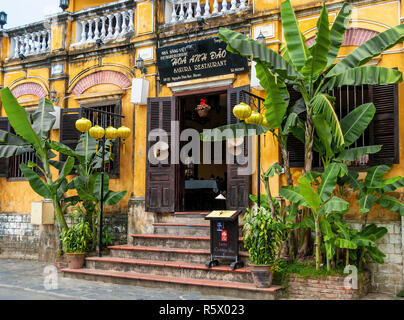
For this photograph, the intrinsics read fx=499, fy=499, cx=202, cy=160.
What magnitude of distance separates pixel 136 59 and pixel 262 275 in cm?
594

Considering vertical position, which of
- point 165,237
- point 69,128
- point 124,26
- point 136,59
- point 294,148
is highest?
point 124,26

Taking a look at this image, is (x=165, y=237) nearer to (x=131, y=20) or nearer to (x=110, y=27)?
(x=131, y=20)

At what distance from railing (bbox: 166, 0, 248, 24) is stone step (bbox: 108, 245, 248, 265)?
489 cm

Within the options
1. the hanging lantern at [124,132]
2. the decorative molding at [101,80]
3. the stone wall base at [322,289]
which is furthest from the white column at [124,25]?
the stone wall base at [322,289]

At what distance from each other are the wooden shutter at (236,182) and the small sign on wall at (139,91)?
2070 mm

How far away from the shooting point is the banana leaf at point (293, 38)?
7660 mm

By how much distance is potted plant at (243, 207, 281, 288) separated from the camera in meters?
→ 7.57

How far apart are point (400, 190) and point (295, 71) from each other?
8.50ft

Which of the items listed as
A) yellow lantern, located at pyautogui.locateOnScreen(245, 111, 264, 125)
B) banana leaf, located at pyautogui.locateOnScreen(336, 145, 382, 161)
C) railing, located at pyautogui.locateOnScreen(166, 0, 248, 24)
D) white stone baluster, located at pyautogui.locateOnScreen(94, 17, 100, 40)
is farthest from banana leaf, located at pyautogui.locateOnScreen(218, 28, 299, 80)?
white stone baluster, located at pyautogui.locateOnScreen(94, 17, 100, 40)

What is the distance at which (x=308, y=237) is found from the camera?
8227mm

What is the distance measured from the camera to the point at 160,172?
10.6 m

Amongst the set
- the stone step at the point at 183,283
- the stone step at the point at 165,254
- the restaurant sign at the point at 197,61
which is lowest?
the stone step at the point at 183,283

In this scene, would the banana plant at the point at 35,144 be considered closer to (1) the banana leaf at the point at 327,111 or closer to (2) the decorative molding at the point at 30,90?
(2) the decorative molding at the point at 30,90

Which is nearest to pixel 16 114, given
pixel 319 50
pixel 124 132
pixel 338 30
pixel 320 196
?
pixel 124 132
